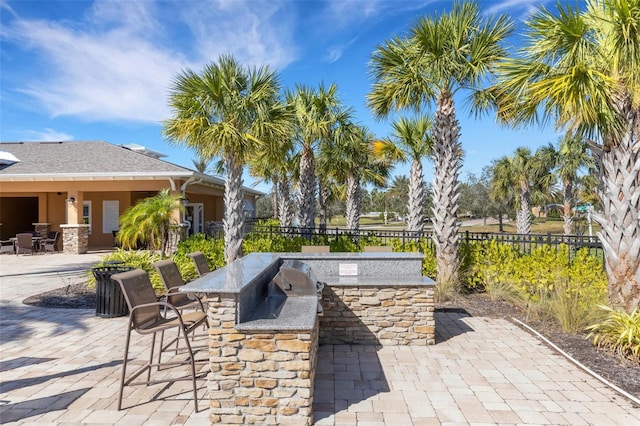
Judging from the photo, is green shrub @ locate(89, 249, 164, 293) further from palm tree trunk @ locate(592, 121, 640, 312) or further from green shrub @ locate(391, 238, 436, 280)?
palm tree trunk @ locate(592, 121, 640, 312)

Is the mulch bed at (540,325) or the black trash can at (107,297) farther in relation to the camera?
the black trash can at (107,297)

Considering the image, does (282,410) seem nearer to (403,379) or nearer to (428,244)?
(403,379)

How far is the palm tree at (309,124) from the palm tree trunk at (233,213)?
3.25 m

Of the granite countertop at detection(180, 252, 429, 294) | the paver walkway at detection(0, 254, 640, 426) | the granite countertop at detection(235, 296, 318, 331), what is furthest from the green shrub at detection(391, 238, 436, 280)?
the granite countertop at detection(235, 296, 318, 331)

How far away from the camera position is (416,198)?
43.9 feet

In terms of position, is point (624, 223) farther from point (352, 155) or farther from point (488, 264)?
point (352, 155)

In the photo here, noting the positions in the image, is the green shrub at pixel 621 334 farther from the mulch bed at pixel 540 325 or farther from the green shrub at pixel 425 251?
the green shrub at pixel 425 251

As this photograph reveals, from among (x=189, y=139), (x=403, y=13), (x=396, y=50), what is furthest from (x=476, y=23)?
(x=189, y=139)

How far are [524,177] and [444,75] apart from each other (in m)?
19.0

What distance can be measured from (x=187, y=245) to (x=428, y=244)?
7.00m

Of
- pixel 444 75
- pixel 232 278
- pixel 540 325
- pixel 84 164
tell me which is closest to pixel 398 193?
pixel 84 164

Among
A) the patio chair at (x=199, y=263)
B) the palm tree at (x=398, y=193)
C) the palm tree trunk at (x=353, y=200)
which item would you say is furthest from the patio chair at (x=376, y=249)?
the palm tree at (x=398, y=193)

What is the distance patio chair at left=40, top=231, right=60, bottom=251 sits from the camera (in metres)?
15.9

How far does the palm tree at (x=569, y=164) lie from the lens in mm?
20703
